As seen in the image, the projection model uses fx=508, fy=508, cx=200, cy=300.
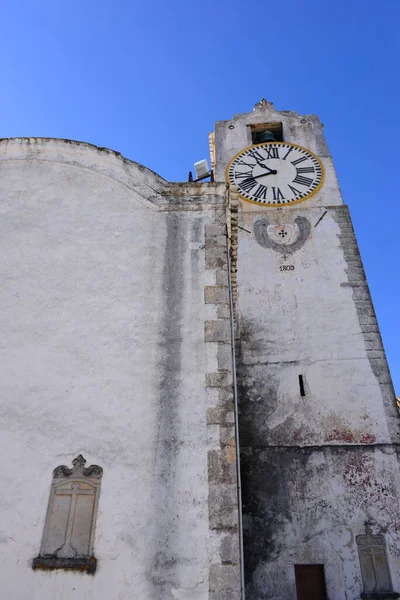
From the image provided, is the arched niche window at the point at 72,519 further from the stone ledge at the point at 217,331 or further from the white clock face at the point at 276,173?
the white clock face at the point at 276,173

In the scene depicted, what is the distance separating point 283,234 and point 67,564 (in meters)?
9.29

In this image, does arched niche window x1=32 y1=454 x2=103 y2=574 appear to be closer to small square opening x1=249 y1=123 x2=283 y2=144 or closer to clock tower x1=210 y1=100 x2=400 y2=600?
clock tower x1=210 y1=100 x2=400 y2=600

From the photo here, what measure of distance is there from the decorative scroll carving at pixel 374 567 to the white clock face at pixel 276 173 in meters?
7.77

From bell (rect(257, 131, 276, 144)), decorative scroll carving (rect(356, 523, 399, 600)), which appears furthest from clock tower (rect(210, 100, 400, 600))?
bell (rect(257, 131, 276, 144))

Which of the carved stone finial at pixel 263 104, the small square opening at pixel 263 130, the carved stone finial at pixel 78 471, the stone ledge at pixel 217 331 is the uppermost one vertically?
the carved stone finial at pixel 263 104

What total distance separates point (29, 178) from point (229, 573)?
16.9 feet

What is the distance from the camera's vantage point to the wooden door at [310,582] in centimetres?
806

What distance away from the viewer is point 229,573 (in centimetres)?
425

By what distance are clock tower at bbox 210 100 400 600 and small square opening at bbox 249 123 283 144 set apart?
1.70 m

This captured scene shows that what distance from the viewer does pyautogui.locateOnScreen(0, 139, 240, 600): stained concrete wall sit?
4324mm

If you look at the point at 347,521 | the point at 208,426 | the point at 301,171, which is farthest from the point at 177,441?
the point at 301,171

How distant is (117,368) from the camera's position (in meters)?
5.20

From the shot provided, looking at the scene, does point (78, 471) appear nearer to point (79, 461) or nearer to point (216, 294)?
point (79, 461)

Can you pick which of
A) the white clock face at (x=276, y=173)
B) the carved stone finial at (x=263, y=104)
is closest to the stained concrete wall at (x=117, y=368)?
the white clock face at (x=276, y=173)
